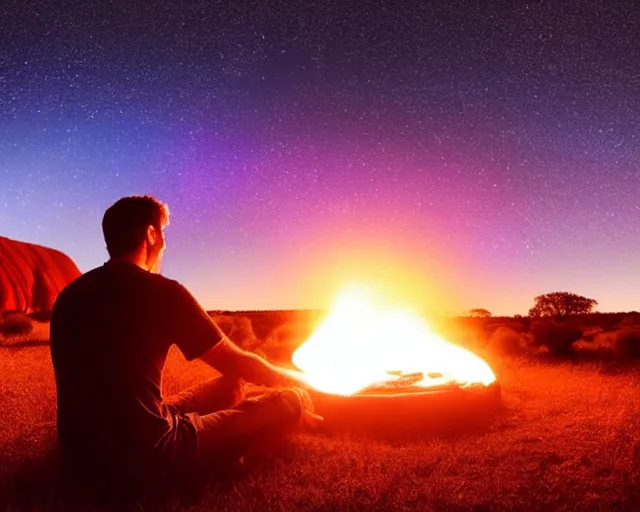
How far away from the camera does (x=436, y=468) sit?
552cm

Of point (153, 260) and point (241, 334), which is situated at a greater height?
point (153, 260)

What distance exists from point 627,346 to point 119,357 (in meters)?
14.5

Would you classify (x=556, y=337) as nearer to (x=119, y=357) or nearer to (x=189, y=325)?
(x=189, y=325)

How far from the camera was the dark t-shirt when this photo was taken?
4.05 meters

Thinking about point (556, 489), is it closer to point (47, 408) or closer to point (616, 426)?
point (616, 426)

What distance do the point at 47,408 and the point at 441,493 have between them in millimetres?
5901

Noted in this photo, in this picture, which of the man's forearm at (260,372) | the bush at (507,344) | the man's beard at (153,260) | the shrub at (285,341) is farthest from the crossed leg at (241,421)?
the bush at (507,344)

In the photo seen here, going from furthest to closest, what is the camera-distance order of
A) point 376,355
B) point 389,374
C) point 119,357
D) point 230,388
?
1. point 376,355
2. point 389,374
3. point 230,388
4. point 119,357

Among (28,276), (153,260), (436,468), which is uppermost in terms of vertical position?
(28,276)

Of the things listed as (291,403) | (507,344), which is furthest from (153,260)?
(507,344)

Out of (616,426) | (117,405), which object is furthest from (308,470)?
(616,426)

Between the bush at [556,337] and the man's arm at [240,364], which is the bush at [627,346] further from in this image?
the man's arm at [240,364]

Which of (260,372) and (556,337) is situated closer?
(260,372)

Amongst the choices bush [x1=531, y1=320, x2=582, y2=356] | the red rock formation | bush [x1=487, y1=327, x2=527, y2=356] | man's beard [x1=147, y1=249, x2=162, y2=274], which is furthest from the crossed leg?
the red rock formation
